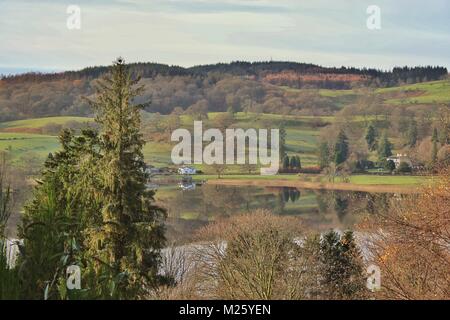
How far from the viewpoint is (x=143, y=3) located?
79062 millimetres

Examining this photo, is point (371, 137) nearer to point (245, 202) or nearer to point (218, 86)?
point (218, 86)

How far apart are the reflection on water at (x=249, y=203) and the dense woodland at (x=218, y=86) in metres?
16.2

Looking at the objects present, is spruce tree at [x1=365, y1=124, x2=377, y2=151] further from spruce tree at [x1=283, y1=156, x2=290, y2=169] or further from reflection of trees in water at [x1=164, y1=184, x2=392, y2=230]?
reflection of trees in water at [x1=164, y1=184, x2=392, y2=230]

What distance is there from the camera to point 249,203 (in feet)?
226

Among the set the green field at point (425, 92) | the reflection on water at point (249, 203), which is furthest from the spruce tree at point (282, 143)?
the green field at point (425, 92)

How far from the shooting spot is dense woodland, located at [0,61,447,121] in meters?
82.0

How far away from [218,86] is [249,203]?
4224cm

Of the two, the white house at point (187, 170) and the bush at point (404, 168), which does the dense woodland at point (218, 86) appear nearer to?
the white house at point (187, 170)

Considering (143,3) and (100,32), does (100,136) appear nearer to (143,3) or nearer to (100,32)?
(143,3)

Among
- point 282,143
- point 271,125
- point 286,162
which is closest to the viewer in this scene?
point 286,162

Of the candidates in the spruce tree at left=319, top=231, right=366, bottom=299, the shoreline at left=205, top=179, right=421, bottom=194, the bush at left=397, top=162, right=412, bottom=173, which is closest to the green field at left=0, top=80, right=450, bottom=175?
the shoreline at left=205, top=179, right=421, bottom=194

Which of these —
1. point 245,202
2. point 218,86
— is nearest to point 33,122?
point 245,202

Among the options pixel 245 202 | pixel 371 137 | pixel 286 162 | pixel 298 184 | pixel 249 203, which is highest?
pixel 371 137
